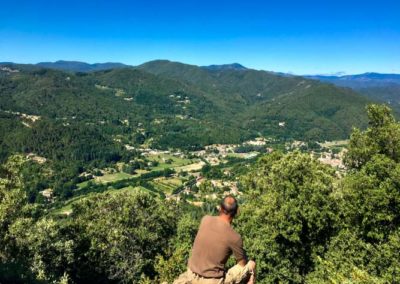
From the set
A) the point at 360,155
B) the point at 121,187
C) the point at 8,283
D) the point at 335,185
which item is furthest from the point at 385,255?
the point at 121,187

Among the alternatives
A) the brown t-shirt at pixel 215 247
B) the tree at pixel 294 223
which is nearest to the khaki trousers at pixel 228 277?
the brown t-shirt at pixel 215 247

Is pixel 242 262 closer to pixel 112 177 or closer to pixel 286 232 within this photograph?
pixel 286 232

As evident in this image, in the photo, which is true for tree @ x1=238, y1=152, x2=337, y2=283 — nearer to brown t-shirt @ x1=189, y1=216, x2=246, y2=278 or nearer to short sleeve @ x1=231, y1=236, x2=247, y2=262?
short sleeve @ x1=231, y1=236, x2=247, y2=262

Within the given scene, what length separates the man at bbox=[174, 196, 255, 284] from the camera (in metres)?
10.0

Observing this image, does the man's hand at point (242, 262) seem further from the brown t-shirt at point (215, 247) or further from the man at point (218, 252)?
the brown t-shirt at point (215, 247)

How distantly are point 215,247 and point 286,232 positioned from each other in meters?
21.5

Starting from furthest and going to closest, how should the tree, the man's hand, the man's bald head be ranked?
the tree < the man's hand < the man's bald head

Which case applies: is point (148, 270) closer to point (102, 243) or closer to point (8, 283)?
point (102, 243)

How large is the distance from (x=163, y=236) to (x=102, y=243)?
879 cm

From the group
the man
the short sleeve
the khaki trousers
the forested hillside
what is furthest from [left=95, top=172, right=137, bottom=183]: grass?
the short sleeve

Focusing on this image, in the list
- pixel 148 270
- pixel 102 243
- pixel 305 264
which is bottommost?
pixel 148 270

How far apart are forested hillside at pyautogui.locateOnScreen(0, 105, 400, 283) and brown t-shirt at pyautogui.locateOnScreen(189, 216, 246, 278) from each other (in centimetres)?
1200

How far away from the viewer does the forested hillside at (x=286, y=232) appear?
2673 centimetres

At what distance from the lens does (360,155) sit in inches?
1527
